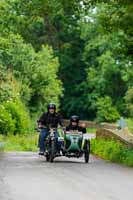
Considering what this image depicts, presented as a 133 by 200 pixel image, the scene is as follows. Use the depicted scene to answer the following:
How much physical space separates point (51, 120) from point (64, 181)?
280 inches

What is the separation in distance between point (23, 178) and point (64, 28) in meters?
74.2

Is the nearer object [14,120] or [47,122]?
[47,122]

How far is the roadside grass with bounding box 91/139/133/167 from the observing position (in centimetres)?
2202

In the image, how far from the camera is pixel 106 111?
77.5 meters

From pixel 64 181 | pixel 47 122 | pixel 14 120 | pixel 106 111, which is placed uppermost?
pixel 106 111

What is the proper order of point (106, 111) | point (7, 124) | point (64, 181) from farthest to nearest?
point (106, 111), point (7, 124), point (64, 181)

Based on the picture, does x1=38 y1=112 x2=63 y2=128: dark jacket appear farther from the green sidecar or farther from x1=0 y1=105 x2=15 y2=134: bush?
x1=0 y1=105 x2=15 y2=134: bush

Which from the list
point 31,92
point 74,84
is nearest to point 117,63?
point 74,84

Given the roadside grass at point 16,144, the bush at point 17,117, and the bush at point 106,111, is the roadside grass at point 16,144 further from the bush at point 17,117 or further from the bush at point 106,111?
the bush at point 106,111

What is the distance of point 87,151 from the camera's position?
22.0m

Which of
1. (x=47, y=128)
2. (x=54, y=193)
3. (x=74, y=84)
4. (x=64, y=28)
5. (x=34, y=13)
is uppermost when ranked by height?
(x=64, y=28)

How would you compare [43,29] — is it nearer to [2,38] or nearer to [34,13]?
[2,38]

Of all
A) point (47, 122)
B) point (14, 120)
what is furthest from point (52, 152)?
point (14, 120)

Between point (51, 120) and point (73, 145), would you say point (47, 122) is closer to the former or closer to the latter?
point (51, 120)
